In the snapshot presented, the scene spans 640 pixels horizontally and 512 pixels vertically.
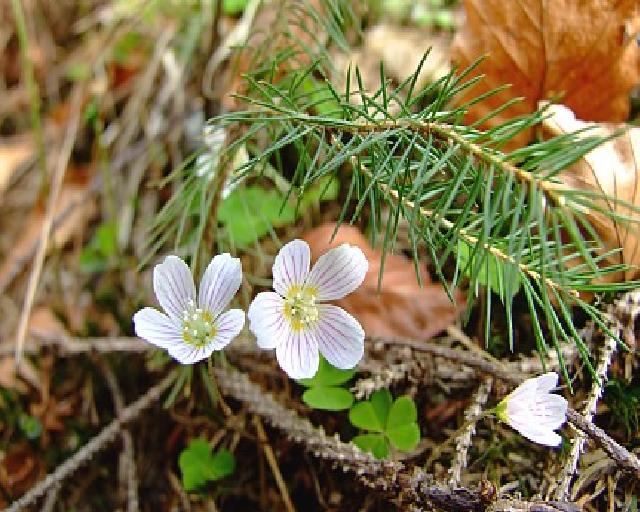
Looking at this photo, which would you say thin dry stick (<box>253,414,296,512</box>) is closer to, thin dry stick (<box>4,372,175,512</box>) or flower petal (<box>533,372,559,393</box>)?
thin dry stick (<box>4,372,175,512</box>)

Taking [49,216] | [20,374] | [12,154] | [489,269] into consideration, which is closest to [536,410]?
[489,269]

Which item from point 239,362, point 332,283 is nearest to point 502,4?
point 332,283

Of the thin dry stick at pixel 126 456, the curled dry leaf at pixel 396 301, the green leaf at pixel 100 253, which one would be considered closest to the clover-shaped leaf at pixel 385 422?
the curled dry leaf at pixel 396 301

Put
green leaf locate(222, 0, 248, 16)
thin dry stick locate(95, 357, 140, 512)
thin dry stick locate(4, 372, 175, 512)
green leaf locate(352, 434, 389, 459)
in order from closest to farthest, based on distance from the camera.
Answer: green leaf locate(352, 434, 389, 459), thin dry stick locate(4, 372, 175, 512), thin dry stick locate(95, 357, 140, 512), green leaf locate(222, 0, 248, 16)

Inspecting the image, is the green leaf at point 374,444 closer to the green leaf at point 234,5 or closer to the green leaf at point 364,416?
the green leaf at point 364,416

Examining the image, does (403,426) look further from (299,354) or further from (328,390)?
(299,354)

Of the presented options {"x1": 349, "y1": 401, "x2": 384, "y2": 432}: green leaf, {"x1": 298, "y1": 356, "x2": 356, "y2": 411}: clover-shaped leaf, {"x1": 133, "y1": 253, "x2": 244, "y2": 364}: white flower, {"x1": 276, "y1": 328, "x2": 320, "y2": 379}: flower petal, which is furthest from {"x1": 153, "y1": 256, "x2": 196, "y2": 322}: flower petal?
{"x1": 349, "y1": 401, "x2": 384, "y2": 432}: green leaf
